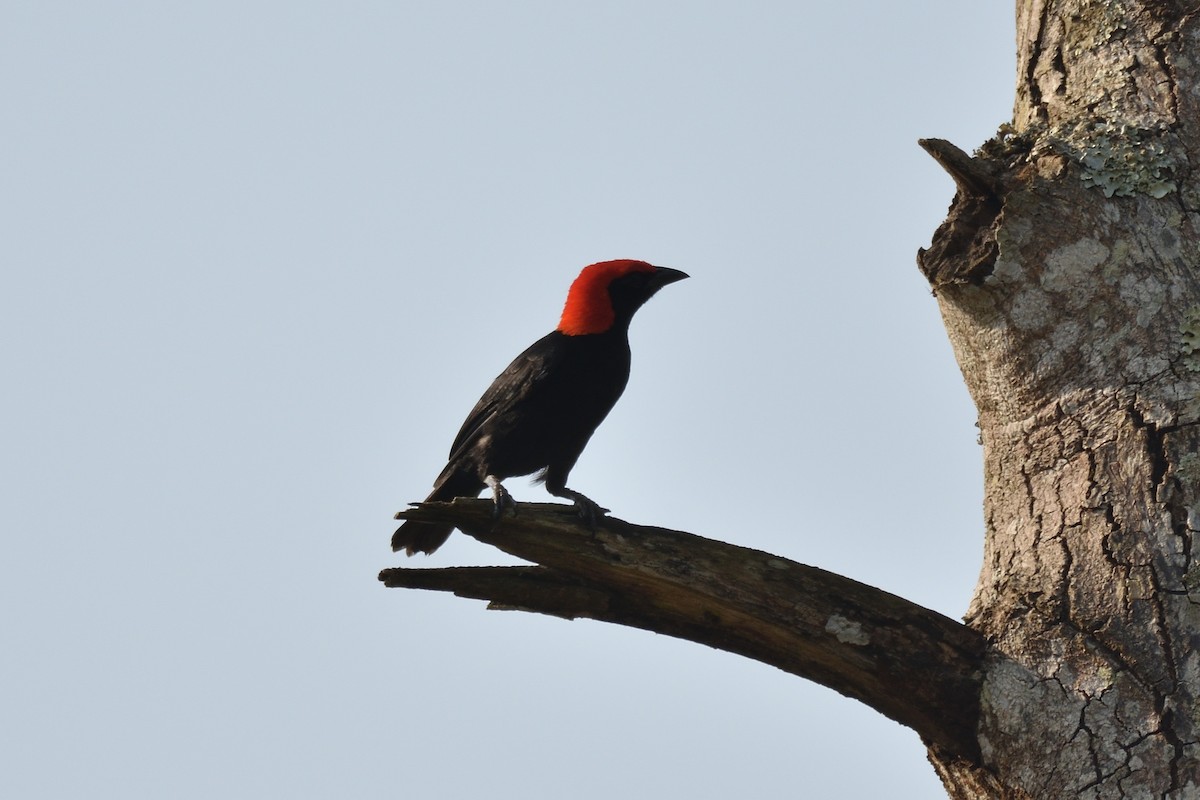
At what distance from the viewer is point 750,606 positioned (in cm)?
342

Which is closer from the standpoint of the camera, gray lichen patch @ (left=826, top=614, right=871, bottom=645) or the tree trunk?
the tree trunk

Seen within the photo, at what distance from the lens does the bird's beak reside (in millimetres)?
6688

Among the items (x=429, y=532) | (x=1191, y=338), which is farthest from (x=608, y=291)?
(x=1191, y=338)

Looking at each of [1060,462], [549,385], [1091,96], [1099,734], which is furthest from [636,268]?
[1099,734]

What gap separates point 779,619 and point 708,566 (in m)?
0.25

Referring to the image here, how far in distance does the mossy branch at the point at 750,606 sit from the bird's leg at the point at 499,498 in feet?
0.11

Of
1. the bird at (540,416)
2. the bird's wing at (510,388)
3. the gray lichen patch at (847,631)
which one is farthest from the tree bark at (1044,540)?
the bird's wing at (510,388)

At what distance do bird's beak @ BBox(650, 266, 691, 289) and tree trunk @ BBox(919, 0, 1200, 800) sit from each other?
294 centimetres

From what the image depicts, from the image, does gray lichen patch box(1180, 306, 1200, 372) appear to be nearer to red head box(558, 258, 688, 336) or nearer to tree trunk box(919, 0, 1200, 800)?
tree trunk box(919, 0, 1200, 800)

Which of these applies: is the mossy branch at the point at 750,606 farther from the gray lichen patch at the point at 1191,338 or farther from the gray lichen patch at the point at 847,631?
the gray lichen patch at the point at 1191,338

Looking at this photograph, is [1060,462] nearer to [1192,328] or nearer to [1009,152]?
[1192,328]

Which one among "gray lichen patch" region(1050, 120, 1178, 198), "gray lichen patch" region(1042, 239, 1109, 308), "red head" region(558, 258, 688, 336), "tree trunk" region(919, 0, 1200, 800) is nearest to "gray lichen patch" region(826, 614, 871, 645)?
"tree trunk" region(919, 0, 1200, 800)

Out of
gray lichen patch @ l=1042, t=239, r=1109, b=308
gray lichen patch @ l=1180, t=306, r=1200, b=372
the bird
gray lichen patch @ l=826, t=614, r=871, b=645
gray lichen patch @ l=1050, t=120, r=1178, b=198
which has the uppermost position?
the bird

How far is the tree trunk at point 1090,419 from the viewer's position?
10.3ft
